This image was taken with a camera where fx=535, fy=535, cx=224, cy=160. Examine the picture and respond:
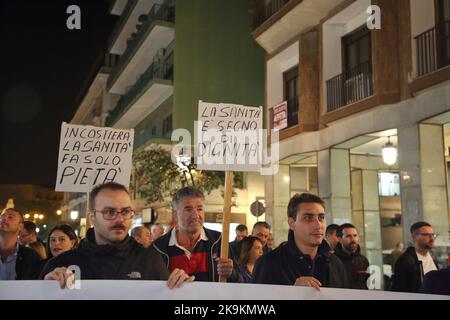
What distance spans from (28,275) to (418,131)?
882 centimetres

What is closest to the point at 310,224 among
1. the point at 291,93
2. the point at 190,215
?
the point at 190,215

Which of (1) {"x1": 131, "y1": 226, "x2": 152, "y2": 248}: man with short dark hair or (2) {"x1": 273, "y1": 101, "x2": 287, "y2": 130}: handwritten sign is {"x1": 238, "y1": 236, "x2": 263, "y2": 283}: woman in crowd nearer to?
(1) {"x1": 131, "y1": 226, "x2": 152, "y2": 248}: man with short dark hair

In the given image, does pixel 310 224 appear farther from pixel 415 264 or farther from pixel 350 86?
pixel 350 86

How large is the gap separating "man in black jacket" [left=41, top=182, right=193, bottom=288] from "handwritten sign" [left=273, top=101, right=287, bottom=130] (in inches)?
537

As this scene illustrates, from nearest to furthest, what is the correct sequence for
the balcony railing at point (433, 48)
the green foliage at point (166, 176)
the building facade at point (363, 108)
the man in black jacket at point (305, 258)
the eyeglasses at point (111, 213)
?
1. the eyeglasses at point (111, 213)
2. the man in black jacket at point (305, 258)
3. the balcony railing at point (433, 48)
4. the building facade at point (363, 108)
5. the green foliage at point (166, 176)

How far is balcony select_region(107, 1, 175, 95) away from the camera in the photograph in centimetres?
2495

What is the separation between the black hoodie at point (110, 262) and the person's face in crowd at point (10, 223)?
2225 millimetres

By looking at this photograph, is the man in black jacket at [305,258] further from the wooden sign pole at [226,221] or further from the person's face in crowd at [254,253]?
the person's face in crowd at [254,253]

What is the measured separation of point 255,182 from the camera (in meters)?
24.0

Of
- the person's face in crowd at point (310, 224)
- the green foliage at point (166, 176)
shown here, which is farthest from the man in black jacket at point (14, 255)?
the green foliage at point (166, 176)

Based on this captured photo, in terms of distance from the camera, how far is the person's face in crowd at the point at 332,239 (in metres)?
7.91

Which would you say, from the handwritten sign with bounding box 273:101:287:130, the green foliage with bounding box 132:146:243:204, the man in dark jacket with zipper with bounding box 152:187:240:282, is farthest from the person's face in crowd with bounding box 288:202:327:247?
the green foliage with bounding box 132:146:243:204

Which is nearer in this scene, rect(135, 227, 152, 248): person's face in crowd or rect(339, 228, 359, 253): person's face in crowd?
rect(339, 228, 359, 253): person's face in crowd

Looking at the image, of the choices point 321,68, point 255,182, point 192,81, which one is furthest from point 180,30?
point 321,68
